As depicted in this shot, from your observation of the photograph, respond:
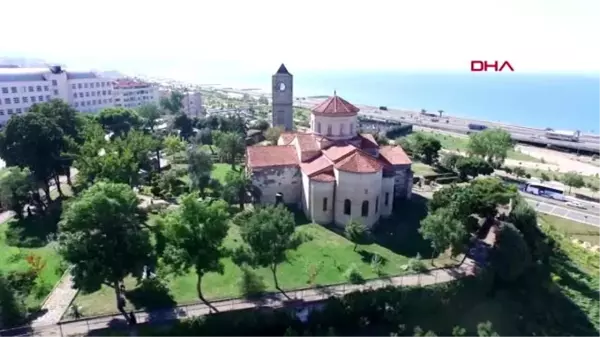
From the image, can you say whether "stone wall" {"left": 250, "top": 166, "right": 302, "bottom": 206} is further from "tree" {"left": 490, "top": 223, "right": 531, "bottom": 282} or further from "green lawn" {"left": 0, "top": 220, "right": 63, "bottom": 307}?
"tree" {"left": 490, "top": 223, "right": 531, "bottom": 282}

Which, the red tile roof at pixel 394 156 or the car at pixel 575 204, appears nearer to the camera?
the red tile roof at pixel 394 156

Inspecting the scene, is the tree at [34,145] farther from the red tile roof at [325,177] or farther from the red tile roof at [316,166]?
the red tile roof at [325,177]

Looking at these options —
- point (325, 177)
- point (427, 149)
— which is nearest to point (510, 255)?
point (325, 177)

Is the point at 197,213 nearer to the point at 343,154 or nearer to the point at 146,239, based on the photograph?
the point at 146,239

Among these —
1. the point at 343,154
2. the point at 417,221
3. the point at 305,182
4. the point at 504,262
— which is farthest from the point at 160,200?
the point at 504,262

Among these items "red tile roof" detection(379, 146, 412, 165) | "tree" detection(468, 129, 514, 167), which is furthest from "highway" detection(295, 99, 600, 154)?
"red tile roof" detection(379, 146, 412, 165)

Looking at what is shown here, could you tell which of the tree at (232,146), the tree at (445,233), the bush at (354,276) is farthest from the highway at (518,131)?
the bush at (354,276)

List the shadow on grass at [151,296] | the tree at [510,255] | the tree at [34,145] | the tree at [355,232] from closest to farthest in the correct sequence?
Result: the shadow on grass at [151,296], the tree at [510,255], the tree at [355,232], the tree at [34,145]

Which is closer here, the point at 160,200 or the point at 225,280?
the point at 225,280
